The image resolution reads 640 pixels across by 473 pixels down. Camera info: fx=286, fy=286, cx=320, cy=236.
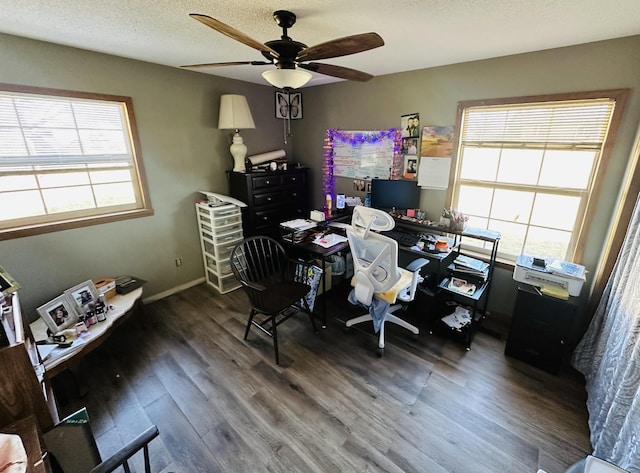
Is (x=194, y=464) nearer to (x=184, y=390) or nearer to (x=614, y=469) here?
(x=184, y=390)

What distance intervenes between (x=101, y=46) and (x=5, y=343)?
2.23 meters

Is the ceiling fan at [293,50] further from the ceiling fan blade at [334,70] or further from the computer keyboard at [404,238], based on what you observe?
the computer keyboard at [404,238]

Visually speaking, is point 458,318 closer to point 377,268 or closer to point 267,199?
point 377,268

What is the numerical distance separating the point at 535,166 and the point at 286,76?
2.14 meters

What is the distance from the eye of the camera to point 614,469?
3.30 ft

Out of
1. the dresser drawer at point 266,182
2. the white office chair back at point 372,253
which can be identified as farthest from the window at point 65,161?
the white office chair back at point 372,253

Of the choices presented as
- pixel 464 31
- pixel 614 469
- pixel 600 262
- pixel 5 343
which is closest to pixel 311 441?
pixel 614 469

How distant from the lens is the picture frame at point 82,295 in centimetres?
223

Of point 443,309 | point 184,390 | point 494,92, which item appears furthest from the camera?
point 443,309

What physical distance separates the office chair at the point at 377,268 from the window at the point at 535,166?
92cm

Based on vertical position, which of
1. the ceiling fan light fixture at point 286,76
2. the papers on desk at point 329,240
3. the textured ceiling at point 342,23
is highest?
the textured ceiling at point 342,23

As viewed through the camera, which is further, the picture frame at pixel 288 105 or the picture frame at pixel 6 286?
the picture frame at pixel 288 105

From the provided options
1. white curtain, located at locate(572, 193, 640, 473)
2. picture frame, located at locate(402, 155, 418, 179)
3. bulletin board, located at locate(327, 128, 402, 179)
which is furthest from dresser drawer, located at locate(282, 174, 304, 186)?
white curtain, located at locate(572, 193, 640, 473)

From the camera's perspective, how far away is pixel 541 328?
2.10 meters
